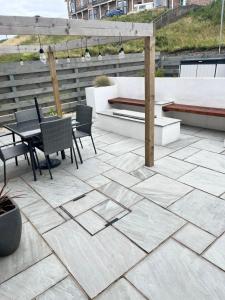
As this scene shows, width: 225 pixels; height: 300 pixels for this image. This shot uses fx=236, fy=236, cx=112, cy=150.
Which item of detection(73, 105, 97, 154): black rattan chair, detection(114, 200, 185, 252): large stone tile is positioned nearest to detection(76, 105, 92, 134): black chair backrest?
detection(73, 105, 97, 154): black rattan chair

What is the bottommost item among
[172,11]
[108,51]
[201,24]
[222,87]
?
[222,87]

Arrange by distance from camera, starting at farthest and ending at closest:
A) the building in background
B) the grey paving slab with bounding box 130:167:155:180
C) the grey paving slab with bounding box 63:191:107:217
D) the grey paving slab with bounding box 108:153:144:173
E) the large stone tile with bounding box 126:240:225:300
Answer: the building in background
the grey paving slab with bounding box 108:153:144:173
the grey paving slab with bounding box 130:167:155:180
the grey paving slab with bounding box 63:191:107:217
the large stone tile with bounding box 126:240:225:300

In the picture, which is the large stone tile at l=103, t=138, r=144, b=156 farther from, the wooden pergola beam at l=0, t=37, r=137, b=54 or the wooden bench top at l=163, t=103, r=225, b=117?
the wooden pergola beam at l=0, t=37, r=137, b=54

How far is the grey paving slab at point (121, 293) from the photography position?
155cm

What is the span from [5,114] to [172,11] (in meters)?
14.8

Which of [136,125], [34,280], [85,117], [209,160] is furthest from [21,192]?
[209,160]

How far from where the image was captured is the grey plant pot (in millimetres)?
1816

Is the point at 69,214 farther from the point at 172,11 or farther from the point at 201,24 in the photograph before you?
the point at 172,11

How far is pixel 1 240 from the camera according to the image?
1831mm

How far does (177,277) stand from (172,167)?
1.80m

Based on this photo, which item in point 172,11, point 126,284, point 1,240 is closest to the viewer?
point 126,284

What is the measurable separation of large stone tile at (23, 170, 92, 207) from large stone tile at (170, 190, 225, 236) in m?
1.12

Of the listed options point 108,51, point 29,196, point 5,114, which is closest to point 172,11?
point 108,51

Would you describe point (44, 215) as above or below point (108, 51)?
below
